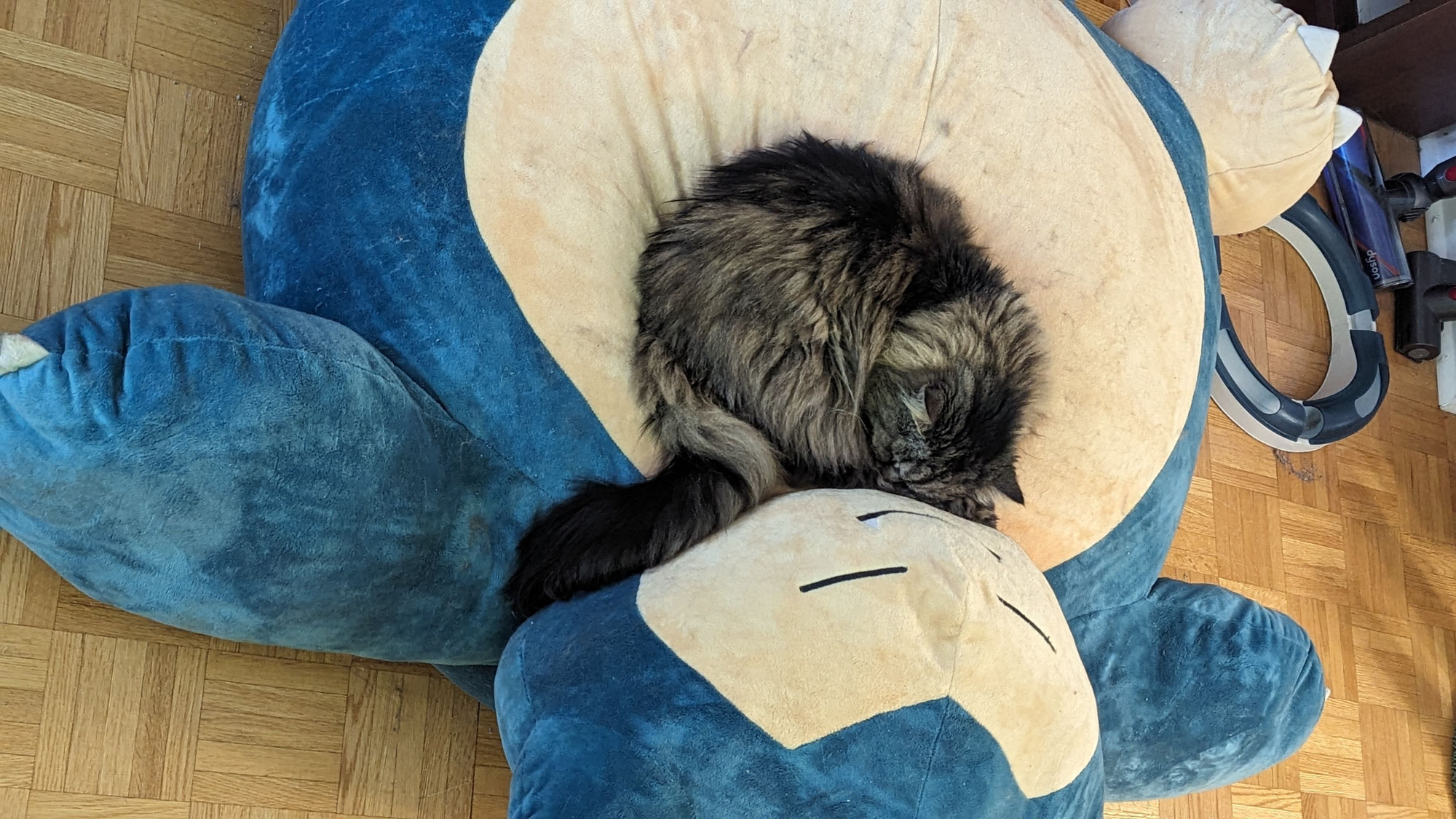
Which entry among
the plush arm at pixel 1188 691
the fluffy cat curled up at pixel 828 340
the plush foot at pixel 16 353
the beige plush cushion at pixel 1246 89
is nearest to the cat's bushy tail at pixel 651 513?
the fluffy cat curled up at pixel 828 340

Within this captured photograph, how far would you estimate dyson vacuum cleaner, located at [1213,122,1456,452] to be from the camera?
225cm

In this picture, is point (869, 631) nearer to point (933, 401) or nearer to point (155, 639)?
point (933, 401)

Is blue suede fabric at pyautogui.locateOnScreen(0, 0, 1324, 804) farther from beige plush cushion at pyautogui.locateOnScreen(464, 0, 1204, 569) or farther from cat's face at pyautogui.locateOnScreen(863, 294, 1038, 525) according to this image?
cat's face at pyautogui.locateOnScreen(863, 294, 1038, 525)

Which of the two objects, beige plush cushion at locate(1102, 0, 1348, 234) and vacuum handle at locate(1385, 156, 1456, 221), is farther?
vacuum handle at locate(1385, 156, 1456, 221)

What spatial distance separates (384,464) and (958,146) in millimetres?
941

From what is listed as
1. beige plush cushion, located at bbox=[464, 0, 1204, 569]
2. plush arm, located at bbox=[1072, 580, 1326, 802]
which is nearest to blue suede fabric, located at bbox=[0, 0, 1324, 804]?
beige plush cushion, located at bbox=[464, 0, 1204, 569]

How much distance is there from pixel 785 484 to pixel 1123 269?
62cm

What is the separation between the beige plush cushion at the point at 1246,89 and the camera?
167 cm

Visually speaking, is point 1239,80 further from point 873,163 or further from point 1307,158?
point 873,163

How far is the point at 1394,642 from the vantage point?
92.4 inches

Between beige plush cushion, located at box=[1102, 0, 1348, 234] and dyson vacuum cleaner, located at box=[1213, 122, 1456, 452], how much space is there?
567mm

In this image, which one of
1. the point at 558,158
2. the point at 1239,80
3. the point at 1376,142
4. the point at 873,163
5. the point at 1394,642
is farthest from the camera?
the point at 1376,142

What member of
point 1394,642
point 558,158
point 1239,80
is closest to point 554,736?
point 558,158

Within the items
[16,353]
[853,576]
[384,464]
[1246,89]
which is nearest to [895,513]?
[853,576]
